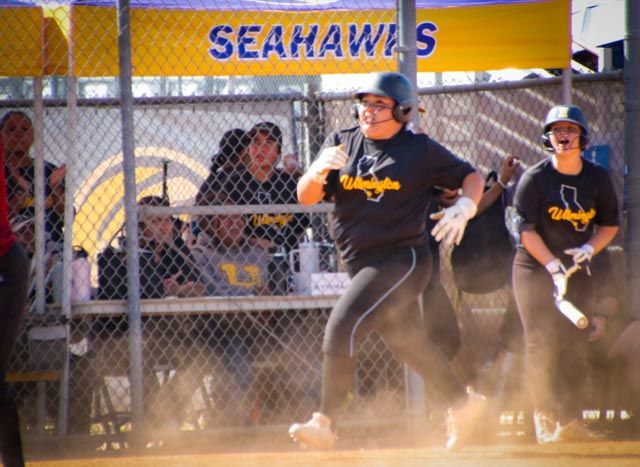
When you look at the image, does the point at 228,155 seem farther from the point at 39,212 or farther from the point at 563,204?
the point at 563,204

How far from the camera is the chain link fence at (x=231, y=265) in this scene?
22.6 feet

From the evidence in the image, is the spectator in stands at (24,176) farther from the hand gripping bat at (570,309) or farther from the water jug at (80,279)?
the hand gripping bat at (570,309)

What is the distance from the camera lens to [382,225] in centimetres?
526

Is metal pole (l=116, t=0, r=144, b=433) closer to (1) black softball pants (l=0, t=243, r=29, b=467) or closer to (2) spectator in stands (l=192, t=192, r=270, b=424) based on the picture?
(2) spectator in stands (l=192, t=192, r=270, b=424)

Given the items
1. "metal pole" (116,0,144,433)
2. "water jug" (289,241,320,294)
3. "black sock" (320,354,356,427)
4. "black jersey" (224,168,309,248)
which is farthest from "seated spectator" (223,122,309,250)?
"black sock" (320,354,356,427)

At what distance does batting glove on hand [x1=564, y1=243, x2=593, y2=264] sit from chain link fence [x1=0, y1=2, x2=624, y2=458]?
118 centimetres

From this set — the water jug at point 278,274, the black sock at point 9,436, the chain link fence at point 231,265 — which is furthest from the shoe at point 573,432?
the black sock at point 9,436

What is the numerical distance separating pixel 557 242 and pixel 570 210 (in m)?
0.23

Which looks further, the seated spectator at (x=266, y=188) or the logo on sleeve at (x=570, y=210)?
the seated spectator at (x=266, y=188)

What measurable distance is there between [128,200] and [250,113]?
1674 mm

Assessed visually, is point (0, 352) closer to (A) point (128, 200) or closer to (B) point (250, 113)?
(A) point (128, 200)

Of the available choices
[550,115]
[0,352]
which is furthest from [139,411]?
[550,115]

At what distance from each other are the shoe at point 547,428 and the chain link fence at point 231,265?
2.22ft

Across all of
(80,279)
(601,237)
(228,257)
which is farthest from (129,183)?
(601,237)
